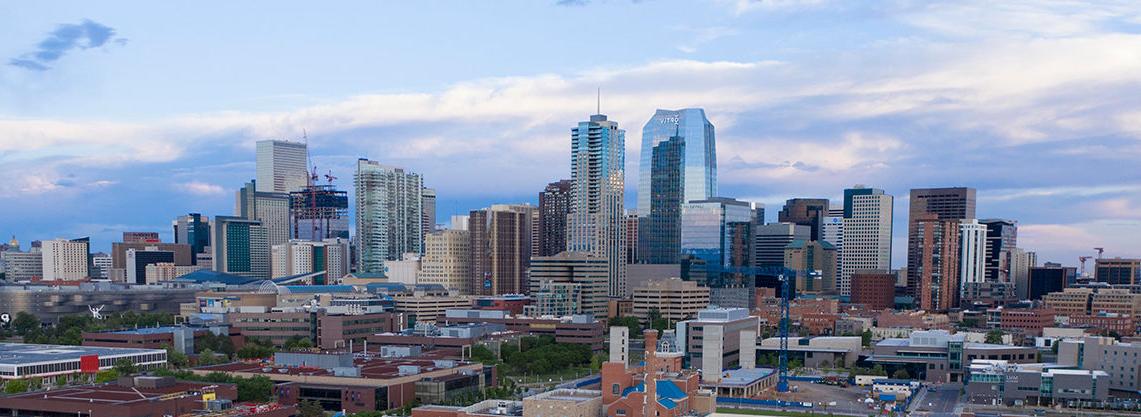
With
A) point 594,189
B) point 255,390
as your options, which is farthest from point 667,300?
point 255,390

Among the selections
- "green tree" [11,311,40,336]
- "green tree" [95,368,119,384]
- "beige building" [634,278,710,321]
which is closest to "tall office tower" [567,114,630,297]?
"beige building" [634,278,710,321]

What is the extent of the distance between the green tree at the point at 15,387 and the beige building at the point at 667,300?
7929cm

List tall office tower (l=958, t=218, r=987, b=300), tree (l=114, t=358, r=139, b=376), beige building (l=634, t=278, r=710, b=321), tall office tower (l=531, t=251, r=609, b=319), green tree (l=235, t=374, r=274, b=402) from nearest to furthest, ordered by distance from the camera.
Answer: green tree (l=235, t=374, r=274, b=402)
tree (l=114, t=358, r=139, b=376)
beige building (l=634, t=278, r=710, b=321)
tall office tower (l=531, t=251, r=609, b=319)
tall office tower (l=958, t=218, r=987, b=300)

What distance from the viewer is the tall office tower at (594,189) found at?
18450 cm

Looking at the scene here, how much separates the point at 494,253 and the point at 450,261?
925cm

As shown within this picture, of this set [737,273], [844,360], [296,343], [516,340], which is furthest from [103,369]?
[737,273]

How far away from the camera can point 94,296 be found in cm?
13475

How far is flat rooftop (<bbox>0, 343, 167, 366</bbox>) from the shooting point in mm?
79375

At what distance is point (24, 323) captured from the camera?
394 feet

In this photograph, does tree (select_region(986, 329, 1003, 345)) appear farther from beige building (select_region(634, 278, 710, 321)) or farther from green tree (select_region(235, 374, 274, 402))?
green tree (select_region(235, 374, 274, 402))

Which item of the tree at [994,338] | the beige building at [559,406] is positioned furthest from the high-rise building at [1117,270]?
the beige building at [559,406]

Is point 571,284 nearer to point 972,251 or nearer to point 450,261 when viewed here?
point 450,261

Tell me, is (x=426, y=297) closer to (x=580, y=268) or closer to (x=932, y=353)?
(x=580, y=268)

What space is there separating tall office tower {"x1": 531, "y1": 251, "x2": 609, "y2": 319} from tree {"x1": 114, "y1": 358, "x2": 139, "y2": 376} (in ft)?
209
